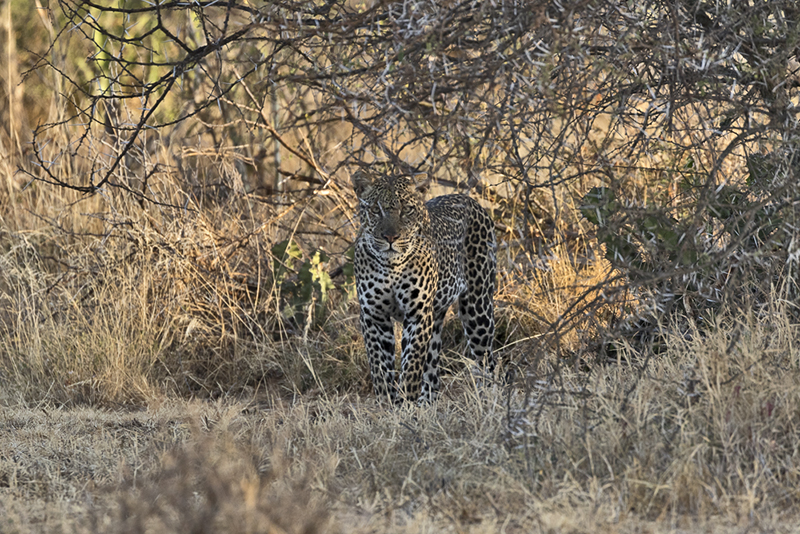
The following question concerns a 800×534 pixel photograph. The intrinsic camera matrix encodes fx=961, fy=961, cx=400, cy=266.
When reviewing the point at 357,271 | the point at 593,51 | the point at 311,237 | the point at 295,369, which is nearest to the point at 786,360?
the point at 593,51

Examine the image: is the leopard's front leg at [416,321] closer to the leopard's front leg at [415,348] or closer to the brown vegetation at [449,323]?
the leopard's front leg at [415,348]

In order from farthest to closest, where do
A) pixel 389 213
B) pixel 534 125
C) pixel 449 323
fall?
pixel 449 323, pixel 389 213, pixel 534 125

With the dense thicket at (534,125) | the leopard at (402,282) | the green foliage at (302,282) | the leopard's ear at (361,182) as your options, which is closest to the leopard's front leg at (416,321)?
the leopard at (402,282)

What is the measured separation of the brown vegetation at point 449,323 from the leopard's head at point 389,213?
901mm

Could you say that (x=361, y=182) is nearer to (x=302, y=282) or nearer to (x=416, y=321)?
(x=416, y=321)

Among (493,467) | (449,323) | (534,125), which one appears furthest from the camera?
(449,323)

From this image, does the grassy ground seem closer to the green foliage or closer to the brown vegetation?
the brown vegetation

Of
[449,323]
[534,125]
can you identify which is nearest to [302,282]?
[449,323]

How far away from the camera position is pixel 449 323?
7.01 metres

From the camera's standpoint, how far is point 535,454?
11.8 feet

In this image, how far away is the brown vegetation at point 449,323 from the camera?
10.7ft

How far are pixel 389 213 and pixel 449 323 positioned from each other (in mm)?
1614

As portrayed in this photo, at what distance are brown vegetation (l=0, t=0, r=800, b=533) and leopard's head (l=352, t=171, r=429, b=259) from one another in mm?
901

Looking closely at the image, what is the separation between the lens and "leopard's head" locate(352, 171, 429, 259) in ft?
18.4
